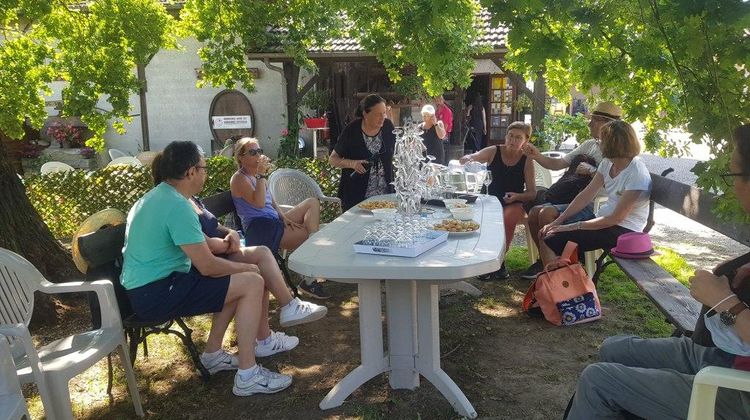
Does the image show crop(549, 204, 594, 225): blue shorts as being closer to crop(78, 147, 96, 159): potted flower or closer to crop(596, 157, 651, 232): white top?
crop(596, 157, 651, 232): white top

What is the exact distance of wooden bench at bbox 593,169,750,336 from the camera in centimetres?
270

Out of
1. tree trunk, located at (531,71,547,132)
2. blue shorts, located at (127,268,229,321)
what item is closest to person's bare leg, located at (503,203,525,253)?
blue shorts, located at (127,268,229,321)

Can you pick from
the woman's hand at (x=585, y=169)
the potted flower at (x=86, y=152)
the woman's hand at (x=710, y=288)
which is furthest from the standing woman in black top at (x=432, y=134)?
the potted flower at (x=86, y=152)

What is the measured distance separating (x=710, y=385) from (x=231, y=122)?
1198 cm

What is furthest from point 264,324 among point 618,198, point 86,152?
point 86,152

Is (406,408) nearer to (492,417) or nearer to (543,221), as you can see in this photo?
(492,417)

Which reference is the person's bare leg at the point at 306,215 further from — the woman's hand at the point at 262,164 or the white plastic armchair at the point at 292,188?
the woman's hand at the point at 262,164

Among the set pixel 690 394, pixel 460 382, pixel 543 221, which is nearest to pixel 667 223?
pixel 543 221

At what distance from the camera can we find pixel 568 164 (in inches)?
199

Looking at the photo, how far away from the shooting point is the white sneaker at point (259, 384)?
2.90 metres

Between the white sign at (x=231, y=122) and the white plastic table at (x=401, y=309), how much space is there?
9.93 metres

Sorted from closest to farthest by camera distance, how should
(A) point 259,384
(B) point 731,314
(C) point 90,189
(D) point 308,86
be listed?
1. (B) point 731,314
2. (A) point 259,384
3. (C) point 90,189
4. (D) point 308,86

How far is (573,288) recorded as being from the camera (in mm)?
3715

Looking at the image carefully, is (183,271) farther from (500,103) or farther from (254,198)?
(500,103)
